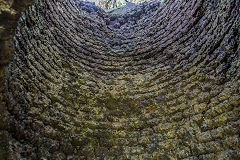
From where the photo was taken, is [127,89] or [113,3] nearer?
[127,89]

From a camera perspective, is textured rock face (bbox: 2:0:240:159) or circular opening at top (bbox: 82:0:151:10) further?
circular opening at top (bbox: 82:0:151:10)

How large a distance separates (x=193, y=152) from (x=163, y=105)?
2.34 ft

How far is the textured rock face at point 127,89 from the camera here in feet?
6.83

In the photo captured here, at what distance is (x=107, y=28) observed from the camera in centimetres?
425

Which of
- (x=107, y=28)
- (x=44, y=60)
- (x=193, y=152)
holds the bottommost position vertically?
(x=193, y=152)

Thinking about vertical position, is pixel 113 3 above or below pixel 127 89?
above

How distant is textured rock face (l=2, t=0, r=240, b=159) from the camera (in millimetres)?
2082

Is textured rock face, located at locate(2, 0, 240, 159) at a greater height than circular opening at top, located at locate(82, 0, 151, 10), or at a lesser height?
lesser

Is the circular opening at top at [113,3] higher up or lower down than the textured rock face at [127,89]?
higher up

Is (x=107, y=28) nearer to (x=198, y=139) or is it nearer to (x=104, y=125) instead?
(x=104, y=125)

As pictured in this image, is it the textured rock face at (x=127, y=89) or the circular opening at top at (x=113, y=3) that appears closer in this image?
the textured rock face at (x=127, y=89)

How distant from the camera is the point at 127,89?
2.97m

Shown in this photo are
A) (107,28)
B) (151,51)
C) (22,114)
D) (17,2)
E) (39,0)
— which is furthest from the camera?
(107,28)

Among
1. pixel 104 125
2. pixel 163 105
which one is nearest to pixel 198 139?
pixel 163 105
